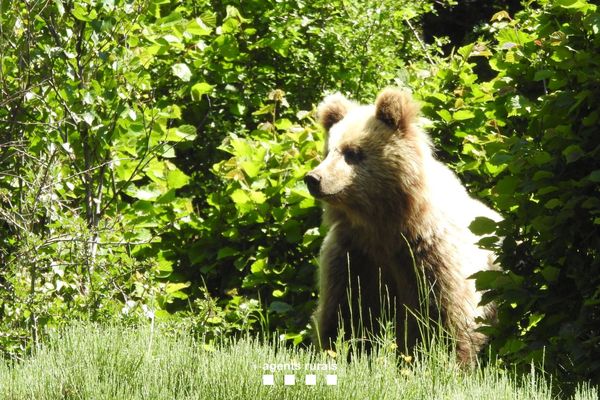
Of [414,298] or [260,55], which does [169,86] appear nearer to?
[260,55]

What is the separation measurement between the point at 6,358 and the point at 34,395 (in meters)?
1.39

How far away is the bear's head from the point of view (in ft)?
20.6

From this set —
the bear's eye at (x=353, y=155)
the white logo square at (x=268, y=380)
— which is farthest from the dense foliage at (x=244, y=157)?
the white logo square at (x=268, y=380)

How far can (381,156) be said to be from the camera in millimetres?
6363

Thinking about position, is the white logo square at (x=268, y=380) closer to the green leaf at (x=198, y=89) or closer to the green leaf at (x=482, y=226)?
the green leaf at (x=482, y=226)

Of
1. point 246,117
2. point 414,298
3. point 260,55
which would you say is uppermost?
point 260,55

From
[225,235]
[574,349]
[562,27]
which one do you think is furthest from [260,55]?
[574,349]

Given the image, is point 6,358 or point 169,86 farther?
point 169,86

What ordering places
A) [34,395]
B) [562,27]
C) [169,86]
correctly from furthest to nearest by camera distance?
1. [169,86]
2. [562,27]
3. [34,395]

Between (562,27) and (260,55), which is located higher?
(260,55)

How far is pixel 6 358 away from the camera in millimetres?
5895

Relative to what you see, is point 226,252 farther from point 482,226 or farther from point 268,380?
point 268,380

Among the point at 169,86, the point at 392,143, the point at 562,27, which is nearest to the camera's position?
the point at 562,27

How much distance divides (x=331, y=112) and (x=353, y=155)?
42 centimetres
